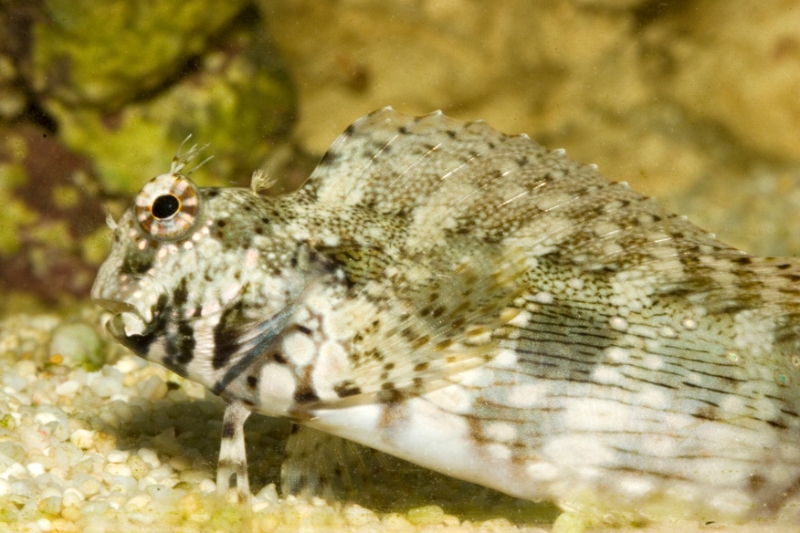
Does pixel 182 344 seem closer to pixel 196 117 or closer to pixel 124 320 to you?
pixel 124 320

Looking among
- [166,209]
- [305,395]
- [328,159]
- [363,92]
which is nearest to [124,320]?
[166,209]

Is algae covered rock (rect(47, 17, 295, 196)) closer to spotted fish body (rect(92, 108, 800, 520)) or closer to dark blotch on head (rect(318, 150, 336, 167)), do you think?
dark blotch on head (rect(318, 150, 336, 167))

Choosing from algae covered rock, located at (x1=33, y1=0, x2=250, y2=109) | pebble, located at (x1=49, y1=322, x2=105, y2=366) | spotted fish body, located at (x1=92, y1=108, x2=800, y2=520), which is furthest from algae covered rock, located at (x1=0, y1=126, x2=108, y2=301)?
spotted fish body, located at (x1=92, y1=108, x2=800, y2=520)

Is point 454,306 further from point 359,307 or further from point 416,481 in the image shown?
point 416,481

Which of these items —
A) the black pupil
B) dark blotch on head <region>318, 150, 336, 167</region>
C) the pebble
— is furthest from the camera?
the pebble

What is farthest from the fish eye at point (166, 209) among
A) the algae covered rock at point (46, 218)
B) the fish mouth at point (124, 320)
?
the algae covered rock at point (46, 218)

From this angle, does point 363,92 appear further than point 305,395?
Yes
